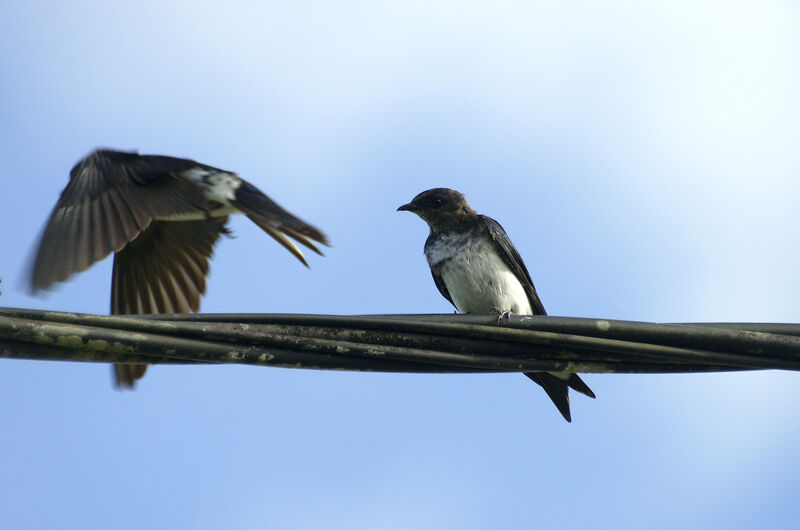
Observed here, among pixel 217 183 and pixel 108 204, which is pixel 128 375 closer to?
pixel 108 204

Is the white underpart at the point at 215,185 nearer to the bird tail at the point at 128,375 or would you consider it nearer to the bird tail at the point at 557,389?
the bird tail at the point at 128,375

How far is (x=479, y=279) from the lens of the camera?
5.89 m

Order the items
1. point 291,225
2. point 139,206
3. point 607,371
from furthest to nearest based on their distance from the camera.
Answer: point 139,206, point 291,225, point 607,371

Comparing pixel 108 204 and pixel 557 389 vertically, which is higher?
pixel 108 204

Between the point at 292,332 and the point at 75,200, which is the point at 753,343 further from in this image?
the point at 75,200

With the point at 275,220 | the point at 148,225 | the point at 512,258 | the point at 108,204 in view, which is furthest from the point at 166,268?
the point at 512,258

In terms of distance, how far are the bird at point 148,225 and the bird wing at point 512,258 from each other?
1725 millimetres

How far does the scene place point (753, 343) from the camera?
3246 mm

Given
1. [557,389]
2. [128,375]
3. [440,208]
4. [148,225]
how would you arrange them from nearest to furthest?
[128,375] < [557,389] < [148,225] < [440,208]

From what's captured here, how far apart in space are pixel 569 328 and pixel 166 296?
11.0ft

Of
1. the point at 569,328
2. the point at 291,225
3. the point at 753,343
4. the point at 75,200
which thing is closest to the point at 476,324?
the point at 569,328

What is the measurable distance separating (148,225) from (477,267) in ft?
6.67

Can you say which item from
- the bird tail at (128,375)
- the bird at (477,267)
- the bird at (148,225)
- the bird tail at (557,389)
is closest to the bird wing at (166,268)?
the bird at (148,225)

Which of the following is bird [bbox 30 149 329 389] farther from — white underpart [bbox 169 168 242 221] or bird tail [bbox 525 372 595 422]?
bird tail [bbox 525 372 595 422]
